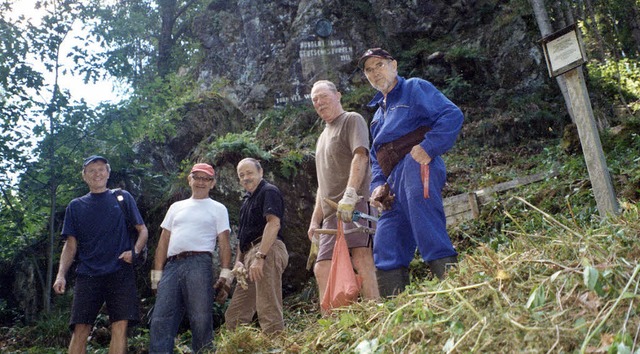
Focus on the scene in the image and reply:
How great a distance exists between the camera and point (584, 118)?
17.0 feet

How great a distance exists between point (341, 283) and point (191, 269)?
1.68m

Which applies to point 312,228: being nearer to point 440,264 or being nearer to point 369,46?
point 440,264

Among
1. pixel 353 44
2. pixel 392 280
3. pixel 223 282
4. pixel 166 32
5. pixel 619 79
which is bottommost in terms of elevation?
pixel 392 280

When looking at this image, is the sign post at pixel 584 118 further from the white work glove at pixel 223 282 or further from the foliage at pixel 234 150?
the foliage at pixel 234 150

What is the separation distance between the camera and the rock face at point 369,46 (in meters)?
17.4

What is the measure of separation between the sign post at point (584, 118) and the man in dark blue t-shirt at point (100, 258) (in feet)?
12.9

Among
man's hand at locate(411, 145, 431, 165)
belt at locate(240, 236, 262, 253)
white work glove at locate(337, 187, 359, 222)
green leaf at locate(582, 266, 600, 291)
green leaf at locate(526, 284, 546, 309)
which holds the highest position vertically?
man's hand at locate(411, 145, 431, 165)

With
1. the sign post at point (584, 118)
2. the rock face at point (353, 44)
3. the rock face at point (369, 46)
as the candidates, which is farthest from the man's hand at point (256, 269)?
the rock face at point (353, 44)

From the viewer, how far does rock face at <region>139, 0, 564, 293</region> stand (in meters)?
17.4

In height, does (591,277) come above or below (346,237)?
below

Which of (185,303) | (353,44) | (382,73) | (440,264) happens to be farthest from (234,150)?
(353,44)

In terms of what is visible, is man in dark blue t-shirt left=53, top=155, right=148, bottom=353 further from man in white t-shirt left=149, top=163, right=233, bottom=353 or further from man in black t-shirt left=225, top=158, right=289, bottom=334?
man in black t-shirt left=225, top=158, right=289, bottom=334

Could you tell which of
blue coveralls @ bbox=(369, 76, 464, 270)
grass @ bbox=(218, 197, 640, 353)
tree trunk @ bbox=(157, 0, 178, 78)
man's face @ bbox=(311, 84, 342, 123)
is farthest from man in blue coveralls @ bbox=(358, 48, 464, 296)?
tree trunk @ bbox=(157, 0, 178, 78)

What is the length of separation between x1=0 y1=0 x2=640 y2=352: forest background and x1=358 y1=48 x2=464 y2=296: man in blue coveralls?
385mm
